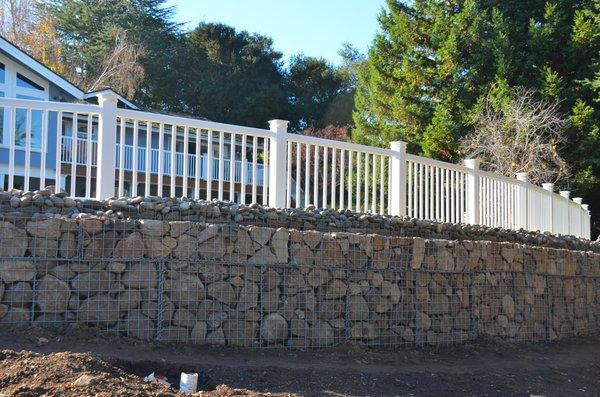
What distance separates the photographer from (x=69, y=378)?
4.30 m

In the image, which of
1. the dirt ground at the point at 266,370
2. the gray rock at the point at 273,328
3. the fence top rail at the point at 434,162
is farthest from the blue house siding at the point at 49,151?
the dirt ground at the point at 266,370

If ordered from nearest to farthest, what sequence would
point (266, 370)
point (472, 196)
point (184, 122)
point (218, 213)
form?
point (266, 370)
point (218, 213)
point (184, 122)
point (472, 196)

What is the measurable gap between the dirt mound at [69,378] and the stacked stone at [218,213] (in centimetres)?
136

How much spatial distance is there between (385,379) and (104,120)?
3.47 meters

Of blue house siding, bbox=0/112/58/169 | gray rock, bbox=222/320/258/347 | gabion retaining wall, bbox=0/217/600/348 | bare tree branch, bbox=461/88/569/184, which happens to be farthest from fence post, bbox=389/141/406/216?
bare tree branch, bbox=461/88/569/184

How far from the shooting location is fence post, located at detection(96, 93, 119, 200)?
20.5ft

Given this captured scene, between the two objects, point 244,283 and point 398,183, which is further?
point 398,183

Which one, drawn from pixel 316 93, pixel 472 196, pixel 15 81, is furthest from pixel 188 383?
pixel 316 93

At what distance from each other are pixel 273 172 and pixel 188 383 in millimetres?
2954

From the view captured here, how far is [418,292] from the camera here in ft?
23.7

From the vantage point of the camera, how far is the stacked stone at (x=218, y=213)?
→ 18.6 ft

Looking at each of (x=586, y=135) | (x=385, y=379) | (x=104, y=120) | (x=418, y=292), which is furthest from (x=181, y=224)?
(x=586, y=135)

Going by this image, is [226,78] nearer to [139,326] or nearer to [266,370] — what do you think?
[139,326]

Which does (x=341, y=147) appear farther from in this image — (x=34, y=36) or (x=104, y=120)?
(x=34, y=36)
